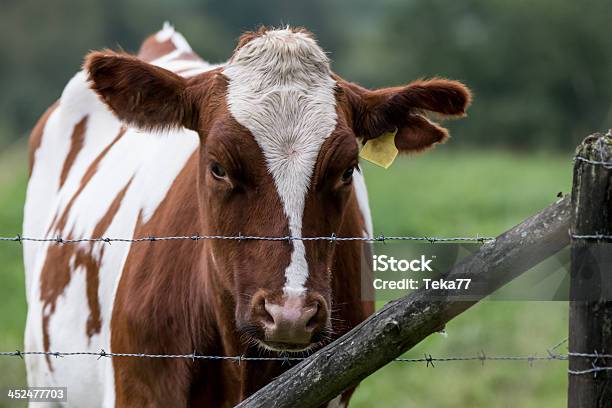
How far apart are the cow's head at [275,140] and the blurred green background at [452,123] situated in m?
2.94

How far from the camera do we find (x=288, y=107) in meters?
3.90

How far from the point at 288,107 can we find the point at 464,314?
5.76 meters

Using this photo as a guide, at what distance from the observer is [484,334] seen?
28.4 feet

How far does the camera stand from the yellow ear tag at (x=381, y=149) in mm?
4395

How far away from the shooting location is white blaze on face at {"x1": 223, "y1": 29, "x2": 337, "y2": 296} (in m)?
3.71

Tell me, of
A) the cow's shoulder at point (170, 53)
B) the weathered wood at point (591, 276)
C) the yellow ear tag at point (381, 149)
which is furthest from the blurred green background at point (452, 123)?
the weathered wood at point (591, 276)

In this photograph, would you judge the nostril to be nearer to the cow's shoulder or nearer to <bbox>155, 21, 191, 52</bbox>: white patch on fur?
the cow's shoulder

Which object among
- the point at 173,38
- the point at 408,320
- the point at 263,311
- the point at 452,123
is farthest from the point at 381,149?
the point at 452,123

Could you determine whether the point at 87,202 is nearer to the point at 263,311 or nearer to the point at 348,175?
the point at 348,175

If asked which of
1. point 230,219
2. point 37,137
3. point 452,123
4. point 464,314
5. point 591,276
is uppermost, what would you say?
point 452,123

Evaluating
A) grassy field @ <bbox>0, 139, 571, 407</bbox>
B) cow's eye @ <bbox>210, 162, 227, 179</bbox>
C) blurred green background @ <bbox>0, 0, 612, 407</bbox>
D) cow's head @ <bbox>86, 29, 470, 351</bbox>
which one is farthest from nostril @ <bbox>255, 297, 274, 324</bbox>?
blurred green background @ <bbox>0, 0, 612, 407</bbox>

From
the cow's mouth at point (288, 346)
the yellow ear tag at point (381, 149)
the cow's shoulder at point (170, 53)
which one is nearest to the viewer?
the cow's mouth at point (288, 346)

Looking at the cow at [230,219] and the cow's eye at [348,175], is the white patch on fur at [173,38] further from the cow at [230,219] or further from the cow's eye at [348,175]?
the cow's eye at [348,175]

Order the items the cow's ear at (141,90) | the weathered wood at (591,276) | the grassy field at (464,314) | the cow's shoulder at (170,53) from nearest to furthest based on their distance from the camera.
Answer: the weathered wood at (591,276), the cow's ear at (141,90), the cow's shoulder at (170,53), the grassy field at (464,314)
